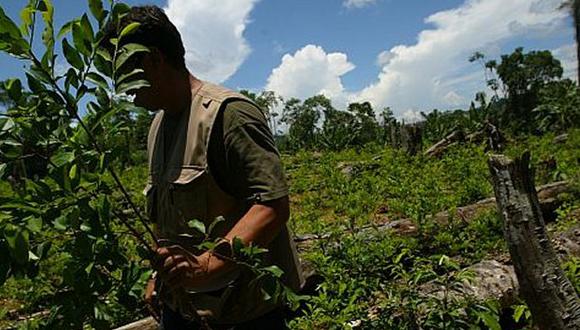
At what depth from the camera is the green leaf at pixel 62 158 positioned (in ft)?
3.20

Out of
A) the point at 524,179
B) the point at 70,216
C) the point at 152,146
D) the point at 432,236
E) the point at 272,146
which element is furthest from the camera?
the point at 432,236

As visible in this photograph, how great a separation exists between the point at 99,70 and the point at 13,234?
0.37 meters

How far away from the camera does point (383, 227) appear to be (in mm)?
6039

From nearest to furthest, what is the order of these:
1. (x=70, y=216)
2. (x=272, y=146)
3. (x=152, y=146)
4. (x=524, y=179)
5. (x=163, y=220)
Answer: (x=70, y=216)
(x=272, y=146)
(x=163, y=220)
(x=152, y=146)
(x=524, y=179)

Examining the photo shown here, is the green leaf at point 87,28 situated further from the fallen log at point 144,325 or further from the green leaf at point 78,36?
the fallen log at point 144,325

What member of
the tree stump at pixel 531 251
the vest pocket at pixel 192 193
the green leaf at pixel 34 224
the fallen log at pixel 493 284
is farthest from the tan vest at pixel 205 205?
the fallen log at pixel 493 284

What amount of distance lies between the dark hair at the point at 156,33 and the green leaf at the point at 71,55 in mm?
416

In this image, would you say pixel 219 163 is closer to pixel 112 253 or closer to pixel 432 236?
pixel 112 253


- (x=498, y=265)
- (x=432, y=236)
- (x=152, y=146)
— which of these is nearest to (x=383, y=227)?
(x=432, y=236)

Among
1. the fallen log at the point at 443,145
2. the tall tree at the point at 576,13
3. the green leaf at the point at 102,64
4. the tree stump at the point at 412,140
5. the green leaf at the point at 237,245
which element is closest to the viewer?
the green leaf at the point at 102,64

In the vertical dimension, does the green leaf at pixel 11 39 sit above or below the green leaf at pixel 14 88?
above

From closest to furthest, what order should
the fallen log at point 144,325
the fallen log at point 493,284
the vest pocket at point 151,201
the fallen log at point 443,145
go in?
the vest pocket at point 151,201 → the fallen log at point 493,284 → the fallen log at point 144,325 → the fallen log at point 443,145

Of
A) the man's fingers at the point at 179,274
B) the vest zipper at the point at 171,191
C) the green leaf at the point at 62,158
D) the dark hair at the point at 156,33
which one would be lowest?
the man's fingers at the point at 179,274

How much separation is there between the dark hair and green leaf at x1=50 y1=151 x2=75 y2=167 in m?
0.54
